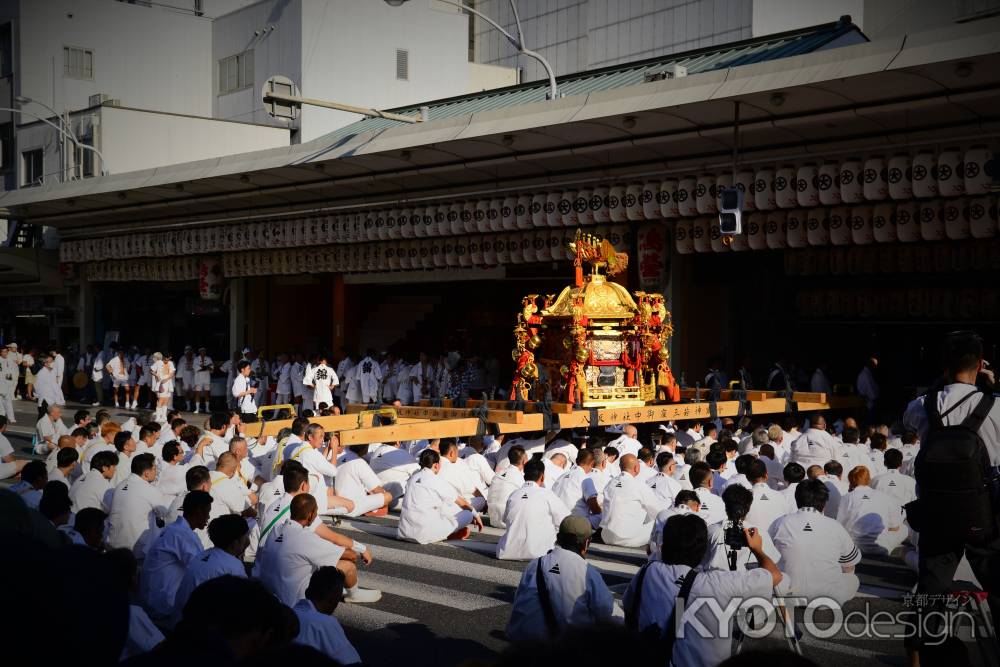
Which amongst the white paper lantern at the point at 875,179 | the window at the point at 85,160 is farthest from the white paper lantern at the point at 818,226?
the window at the point at 85,160

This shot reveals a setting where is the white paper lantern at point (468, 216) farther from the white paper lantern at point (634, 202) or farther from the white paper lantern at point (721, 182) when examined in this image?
the white paper lantern at point (721, 182)

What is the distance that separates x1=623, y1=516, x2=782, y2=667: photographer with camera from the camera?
Answer: 17.0ft

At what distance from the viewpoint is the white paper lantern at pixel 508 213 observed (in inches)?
832

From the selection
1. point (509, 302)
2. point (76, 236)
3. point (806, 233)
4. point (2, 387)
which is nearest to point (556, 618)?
point (806, 233)

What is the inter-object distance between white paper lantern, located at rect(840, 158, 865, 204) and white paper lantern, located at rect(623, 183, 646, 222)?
12.5ft

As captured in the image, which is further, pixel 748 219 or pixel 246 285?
Result: pixel 246 285

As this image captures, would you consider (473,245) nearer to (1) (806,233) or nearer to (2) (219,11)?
(1) (806,233)

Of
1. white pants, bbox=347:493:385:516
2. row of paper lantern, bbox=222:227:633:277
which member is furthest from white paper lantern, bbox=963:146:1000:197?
white pants, bbox=347:493:385:516

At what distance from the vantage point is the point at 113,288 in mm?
34312

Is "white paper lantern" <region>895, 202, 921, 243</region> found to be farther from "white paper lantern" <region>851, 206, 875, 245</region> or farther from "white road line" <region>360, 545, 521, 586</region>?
"white road line" <region>360, 545, 521, 586</region>

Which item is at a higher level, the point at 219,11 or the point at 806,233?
the point at 219,11

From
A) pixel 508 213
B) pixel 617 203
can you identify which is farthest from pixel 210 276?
pixel 617 203

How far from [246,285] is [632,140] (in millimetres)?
15354

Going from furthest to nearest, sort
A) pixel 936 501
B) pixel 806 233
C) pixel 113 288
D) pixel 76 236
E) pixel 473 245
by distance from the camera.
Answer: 1. pixel 113 288
2. pixel 76 236
3. pixel 473 245
4. pixel 806 233
5. pixel 936 501
